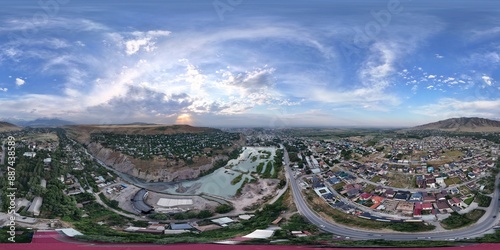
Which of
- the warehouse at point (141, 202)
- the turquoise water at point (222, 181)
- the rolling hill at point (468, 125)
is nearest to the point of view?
the warehouse at point (141, 202)

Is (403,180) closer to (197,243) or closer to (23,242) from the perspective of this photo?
(197,243)

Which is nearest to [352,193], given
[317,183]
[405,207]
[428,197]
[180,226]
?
[317,183]

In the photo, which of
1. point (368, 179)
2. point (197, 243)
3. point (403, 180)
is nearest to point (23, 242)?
point (197, 243)

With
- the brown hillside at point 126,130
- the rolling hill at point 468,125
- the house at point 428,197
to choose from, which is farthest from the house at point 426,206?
the brown hillside at point 126,130

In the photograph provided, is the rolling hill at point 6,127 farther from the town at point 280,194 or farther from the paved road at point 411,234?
the paved road at point 411,234

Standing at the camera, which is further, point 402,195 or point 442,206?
point 402,195

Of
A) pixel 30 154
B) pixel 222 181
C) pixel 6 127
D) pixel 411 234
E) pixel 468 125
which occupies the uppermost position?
pixel 468 125

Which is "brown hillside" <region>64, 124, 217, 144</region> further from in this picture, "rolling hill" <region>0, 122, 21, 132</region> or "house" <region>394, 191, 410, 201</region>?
"house" <region>394, 191, 410, 201</region>

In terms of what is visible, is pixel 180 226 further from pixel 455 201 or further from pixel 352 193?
pixel 455 201
